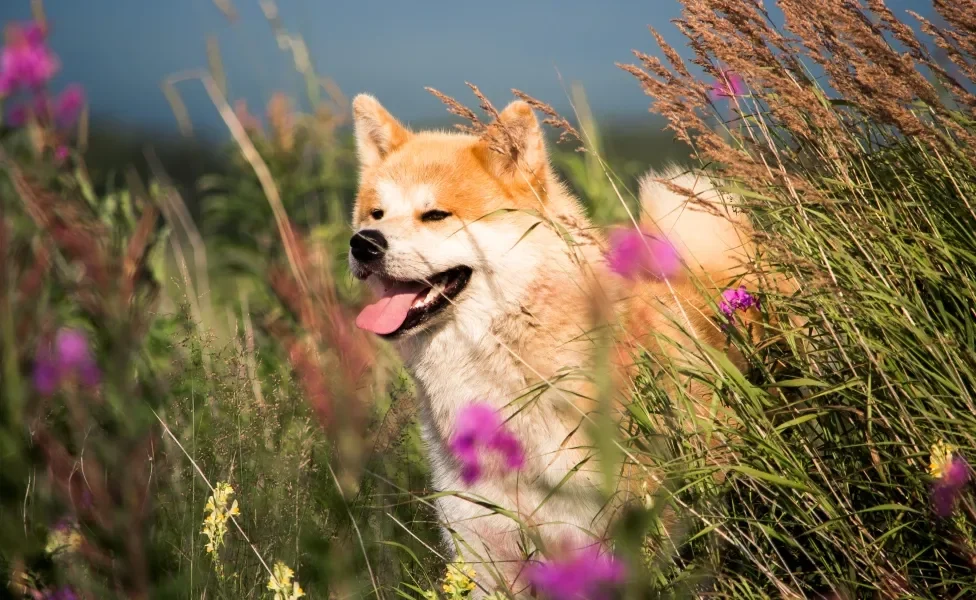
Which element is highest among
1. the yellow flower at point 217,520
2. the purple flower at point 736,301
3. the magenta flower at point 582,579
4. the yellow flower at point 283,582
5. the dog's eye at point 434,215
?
the magenta flower at point 582,579

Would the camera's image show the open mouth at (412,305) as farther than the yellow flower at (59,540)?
Yes

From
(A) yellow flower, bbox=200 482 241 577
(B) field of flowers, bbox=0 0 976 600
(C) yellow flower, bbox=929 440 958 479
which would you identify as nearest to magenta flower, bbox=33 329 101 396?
(B) field of flowers, bbox=0 0 976 600

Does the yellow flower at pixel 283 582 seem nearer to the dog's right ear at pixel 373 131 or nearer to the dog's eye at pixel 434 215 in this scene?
the dog's eye at pixel 434 215

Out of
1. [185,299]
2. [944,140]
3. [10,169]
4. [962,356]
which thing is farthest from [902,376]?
[185,299]

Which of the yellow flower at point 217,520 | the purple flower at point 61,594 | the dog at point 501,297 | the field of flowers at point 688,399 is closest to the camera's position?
the field of flowers at point 688,399

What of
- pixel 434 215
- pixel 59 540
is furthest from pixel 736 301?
pixel 59 540

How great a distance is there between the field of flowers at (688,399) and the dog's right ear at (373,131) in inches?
45.0

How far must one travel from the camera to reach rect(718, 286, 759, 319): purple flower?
182cm

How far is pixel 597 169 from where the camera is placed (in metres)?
4.13

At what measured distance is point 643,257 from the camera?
1.80 meters

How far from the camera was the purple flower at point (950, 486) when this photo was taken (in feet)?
4.27

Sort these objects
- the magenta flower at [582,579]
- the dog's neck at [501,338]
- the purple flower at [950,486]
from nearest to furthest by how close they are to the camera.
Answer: the magenta flower at [582,579] → the purple flower at [950,486] → the dog's neck at [501,338]

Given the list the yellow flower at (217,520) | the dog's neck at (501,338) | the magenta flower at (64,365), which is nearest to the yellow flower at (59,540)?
the magenta flower at (64,365)

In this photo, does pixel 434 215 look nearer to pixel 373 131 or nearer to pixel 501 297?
pixel 501 297
